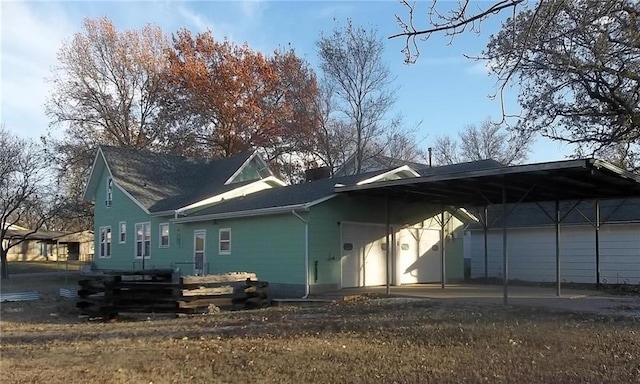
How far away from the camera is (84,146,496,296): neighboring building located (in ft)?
61.9

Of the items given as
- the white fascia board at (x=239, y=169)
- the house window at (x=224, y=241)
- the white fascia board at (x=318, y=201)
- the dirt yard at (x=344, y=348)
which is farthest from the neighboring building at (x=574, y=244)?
the dirt yard at (x=344, y=348)

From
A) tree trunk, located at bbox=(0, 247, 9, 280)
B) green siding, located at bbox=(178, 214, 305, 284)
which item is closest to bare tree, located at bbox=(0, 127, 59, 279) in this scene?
tree trunk, located at bbox=(0, 247, 9, 280)

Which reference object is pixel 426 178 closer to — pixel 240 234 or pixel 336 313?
pixel 336 313

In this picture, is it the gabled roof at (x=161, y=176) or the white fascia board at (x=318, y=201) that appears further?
the gabled roof at (x=161, y=176)

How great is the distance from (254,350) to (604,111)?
Result: 15.3m

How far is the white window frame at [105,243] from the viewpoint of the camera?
28.9m

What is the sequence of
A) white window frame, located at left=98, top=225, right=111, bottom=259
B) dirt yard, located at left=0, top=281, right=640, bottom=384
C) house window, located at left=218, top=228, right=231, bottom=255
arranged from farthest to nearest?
white window frame, located at left=98, top=225, right=111, bottom=259, house window, located at left=218, top=228, right=231, bottom=255, dirt yard, located at left=0, top=281, right=640, bottom=384

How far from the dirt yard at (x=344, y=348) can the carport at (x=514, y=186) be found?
3051mm

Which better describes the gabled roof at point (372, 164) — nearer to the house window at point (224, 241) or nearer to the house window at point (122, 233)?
the house window at point (122, 233)

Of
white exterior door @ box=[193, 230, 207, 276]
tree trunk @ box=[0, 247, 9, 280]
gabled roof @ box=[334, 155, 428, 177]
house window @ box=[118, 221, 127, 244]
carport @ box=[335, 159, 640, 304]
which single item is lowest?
tree trunk @ box=[0, 247, 9, 280]

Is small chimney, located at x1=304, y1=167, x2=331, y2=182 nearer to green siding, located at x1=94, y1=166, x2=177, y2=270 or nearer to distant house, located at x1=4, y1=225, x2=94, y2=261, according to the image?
green siding, located at x1=94, y1=166, x2=177, y2=270

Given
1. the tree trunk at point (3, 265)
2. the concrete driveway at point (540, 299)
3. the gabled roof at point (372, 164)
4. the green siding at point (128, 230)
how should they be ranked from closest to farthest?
the concrete driveway at point (540, 299)
the green siding at point (128, 230)
the tree trunk at point (3, 265)
the gabled roof at point (372, 164)

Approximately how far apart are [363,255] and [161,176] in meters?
12.9

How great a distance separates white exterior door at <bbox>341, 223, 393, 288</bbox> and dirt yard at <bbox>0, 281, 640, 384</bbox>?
589cm
